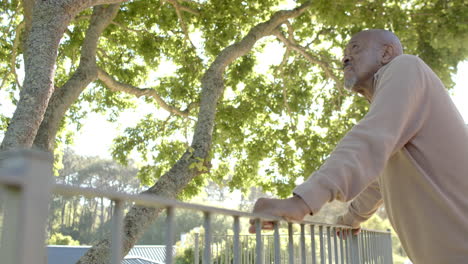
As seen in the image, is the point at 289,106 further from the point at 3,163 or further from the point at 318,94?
the point at 3,163

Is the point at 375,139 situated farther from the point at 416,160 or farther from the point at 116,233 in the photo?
the point at 116,233

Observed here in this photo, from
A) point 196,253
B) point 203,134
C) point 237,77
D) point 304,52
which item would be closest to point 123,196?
point 196,253

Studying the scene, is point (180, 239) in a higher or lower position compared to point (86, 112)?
lower

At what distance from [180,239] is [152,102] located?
38.8 ft

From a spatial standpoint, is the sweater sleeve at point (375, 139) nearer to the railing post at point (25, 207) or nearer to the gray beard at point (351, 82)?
the gray beard at point (351, 82)

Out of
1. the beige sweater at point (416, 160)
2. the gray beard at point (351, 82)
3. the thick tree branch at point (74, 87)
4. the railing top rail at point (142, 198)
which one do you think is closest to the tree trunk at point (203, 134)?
the thick tree branch at point (74, 87)

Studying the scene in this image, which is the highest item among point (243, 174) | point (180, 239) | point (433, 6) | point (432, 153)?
point (433, 6)

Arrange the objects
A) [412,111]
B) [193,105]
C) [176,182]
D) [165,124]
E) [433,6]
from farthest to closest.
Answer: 1. [165,124]
2. [193,105]
3. [433,6]
4. [176,182]
5. [412,111]

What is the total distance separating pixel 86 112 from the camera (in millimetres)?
12891

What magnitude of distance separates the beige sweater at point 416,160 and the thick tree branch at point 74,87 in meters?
4.95

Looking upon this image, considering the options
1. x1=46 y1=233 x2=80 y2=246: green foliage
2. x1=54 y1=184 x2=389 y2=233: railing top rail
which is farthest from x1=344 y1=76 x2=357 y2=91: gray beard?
x1=46 y1=233 x2=80 y2=246: green foliage

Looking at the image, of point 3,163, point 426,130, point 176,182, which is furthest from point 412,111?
point 176,182

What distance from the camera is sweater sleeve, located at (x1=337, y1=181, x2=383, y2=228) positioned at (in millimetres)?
2594

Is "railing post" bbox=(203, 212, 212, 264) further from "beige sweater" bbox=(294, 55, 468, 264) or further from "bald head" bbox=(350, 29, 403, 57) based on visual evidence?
"bald head" bbox=(350, 29, 403, 57)
